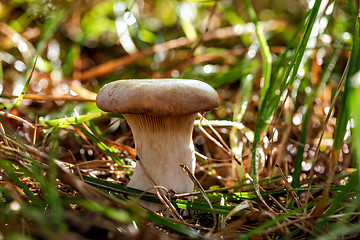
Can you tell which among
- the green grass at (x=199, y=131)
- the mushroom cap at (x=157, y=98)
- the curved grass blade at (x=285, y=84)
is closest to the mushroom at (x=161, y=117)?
the mushroom cap at (x=157, y=98)

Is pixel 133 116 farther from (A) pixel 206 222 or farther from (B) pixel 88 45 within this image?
(B) pixel 88 45

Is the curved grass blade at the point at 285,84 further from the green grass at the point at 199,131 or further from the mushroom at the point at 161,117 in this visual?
the mushroom at the point at 161,117

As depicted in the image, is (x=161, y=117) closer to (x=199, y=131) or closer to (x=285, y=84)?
(x=285, y=84)

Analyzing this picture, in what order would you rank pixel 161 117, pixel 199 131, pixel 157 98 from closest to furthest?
pixel 157 98 < pixel 161 117 < pixel 199 131

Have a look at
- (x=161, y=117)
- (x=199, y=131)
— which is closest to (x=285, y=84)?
(x=161, y=117)

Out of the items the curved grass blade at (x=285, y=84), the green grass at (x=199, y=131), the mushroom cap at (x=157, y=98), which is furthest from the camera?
the curved grass blade at (x=285, y=84)

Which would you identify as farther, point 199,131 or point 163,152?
point 199,131

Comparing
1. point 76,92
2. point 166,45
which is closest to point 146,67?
point 166,45

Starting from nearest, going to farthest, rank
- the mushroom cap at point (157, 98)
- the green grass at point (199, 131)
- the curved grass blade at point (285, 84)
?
the green grass at point (199, 131)
the mushroom cap at point (157, 98)
the curved grass blade at point (285, 84)

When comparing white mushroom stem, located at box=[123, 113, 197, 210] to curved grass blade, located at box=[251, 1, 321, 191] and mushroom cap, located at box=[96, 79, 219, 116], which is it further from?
curved grass blade, located at box=[251, 1, 321, 191]
